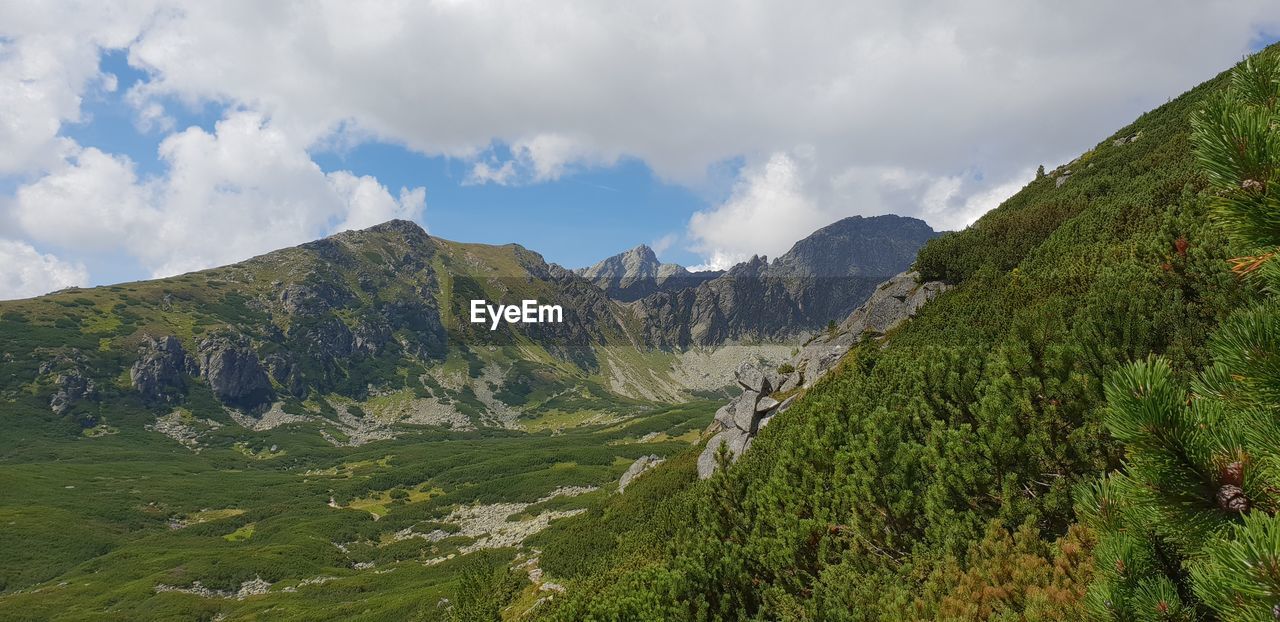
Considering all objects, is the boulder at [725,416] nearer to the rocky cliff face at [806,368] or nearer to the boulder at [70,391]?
the rocky cliff face at [806,368]

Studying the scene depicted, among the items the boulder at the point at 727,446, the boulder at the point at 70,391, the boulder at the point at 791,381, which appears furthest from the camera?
the boulder at the point at 70,391

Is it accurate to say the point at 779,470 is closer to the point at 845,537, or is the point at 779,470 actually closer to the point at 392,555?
the point at 845,537

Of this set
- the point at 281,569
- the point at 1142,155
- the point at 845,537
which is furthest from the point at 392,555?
the point at 1142,155

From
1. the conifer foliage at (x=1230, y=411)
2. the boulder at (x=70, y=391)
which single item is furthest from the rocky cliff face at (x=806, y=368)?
the boulder at (x=70, y=391)

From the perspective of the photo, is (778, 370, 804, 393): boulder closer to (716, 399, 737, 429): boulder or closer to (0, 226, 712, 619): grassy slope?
(716, 399, 737, 429): boulder

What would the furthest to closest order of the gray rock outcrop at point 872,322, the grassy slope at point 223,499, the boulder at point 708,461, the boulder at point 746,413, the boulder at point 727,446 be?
the grassy slope at point 223,499
the boulder at point 746,413
the gray rock outcrop at point 872,322
the boulder at point 708,461
the boulder at point 727,446

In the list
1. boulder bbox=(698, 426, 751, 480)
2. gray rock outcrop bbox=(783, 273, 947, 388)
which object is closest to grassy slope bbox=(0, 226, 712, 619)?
boulder bbox=(698, 426, 751, 480)

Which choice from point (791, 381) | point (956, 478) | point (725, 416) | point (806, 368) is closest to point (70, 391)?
point (725, 416)

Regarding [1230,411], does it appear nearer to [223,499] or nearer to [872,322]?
[872,322]
